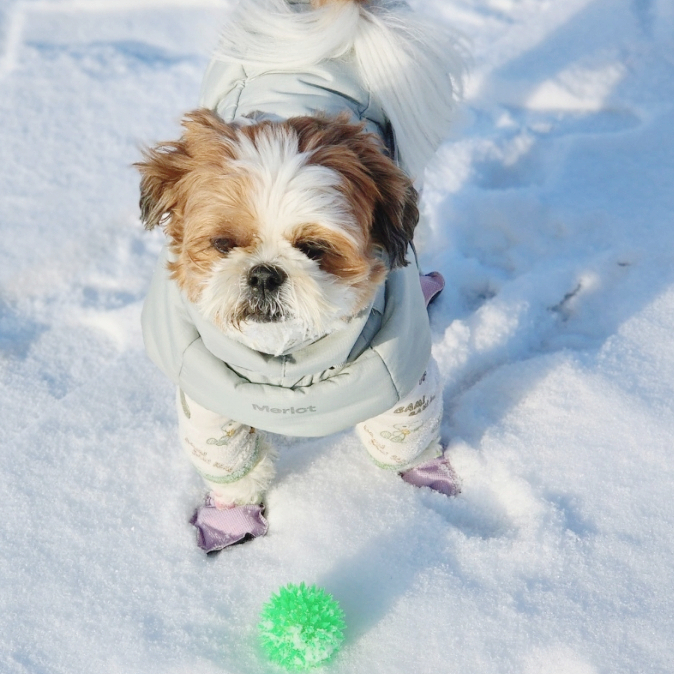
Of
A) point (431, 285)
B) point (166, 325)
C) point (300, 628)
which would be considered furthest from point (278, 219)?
point (431, 285)

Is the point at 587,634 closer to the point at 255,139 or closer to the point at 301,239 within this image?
the point at 301,239

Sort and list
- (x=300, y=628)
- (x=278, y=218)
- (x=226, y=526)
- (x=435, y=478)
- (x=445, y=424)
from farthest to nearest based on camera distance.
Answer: (x=445, y=424) → (x=435, y=478) → (x=226, y=526) → (x=300, y=628) → (x=278, y=218)

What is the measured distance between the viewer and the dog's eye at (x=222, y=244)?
2.03 meters

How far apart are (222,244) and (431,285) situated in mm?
1530

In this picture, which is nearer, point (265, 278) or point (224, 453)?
point (265, 278)

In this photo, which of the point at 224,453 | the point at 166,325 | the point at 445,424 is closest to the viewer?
the point at 166,325

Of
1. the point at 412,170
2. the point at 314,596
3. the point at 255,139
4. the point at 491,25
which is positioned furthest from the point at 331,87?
the point at 491,25

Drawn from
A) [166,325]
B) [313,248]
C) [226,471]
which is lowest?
[226,471]

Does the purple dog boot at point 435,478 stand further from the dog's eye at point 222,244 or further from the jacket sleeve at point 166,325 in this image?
the dog's eye at point 222,244

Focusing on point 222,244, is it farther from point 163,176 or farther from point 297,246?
point 163,176

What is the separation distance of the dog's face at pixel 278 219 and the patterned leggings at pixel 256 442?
504 mm

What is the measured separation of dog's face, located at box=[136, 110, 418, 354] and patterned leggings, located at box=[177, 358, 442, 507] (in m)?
0.50

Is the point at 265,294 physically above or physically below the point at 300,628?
above

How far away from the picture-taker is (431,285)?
11.2ft
